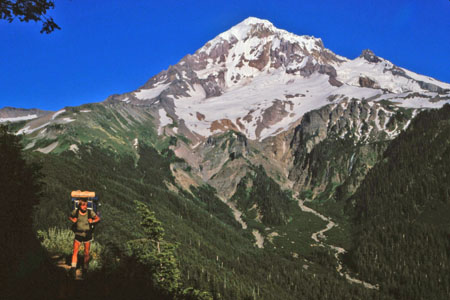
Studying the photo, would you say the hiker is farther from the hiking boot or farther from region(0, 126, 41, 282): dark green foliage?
region(0, 126, 41, 282): dark green foliage

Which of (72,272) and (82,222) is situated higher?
(82,222)

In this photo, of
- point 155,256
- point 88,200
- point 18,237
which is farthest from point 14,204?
point 88,200

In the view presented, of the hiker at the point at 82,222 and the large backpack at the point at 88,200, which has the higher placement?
the large backpack at the point at 88,200

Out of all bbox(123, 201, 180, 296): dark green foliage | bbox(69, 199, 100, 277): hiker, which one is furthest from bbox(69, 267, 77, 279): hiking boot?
bbox(123, 201, 180, 296): dark green foliage

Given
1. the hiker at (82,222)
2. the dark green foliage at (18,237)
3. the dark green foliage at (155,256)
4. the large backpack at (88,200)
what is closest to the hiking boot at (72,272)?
the hiker at (82,222)

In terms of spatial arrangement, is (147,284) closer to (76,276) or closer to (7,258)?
(76,276)

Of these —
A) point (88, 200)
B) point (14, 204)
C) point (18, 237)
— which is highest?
point (14, 204)

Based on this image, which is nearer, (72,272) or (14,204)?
(72,272)

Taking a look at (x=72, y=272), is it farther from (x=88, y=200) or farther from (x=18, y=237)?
(x=18, y=237)

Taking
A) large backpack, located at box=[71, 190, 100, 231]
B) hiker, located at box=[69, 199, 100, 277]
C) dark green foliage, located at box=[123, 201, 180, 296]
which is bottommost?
dark green foliage, located at box=[123, 201, 180, 296]

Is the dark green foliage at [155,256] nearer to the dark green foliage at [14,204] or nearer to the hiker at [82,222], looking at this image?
the dark green foliage at [14,204]

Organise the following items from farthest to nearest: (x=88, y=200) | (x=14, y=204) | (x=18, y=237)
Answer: (x=14, y=204)
(x=18, y=237)
(x=88, y=200)

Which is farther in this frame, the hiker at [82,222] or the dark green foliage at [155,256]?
the dark green foliage at [155,256]

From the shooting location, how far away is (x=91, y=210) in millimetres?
19734
